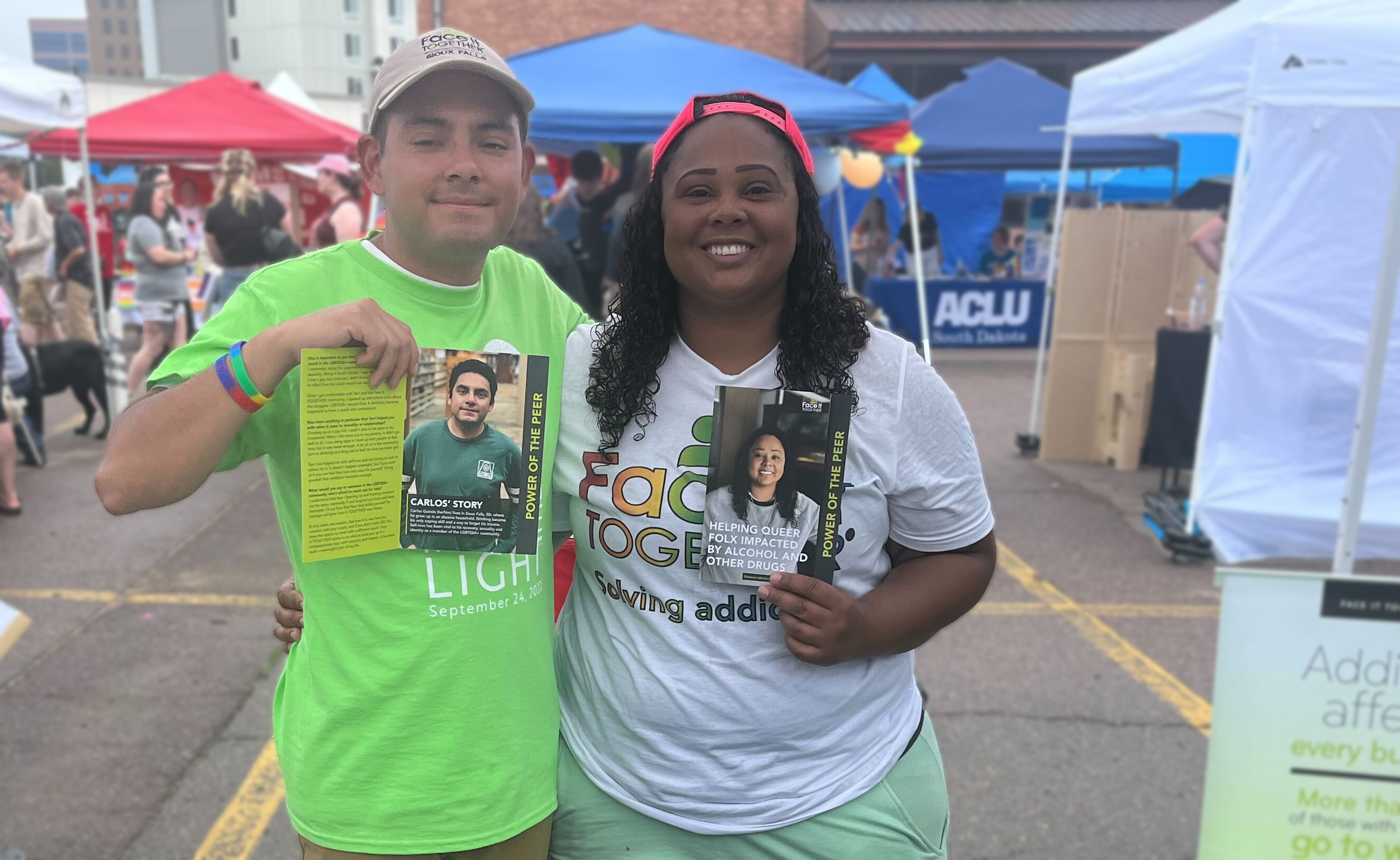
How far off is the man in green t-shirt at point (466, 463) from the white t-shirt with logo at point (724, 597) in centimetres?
16

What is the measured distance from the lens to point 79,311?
974 centimetres

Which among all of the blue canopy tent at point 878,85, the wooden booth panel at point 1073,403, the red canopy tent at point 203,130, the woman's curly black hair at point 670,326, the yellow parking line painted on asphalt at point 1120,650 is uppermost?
the blue canopy tent at point 878,85

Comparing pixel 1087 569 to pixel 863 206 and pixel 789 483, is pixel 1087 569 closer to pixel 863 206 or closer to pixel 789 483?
pixel 789 483

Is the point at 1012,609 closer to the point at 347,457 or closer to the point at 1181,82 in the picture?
the point at 1181,82

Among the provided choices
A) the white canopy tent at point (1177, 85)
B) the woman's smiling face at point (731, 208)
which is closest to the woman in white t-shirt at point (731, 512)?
the woman's smiling face at point (731, 208)

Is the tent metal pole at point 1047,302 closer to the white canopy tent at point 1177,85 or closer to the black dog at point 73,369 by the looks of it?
the white canopy tent at point 1177,85

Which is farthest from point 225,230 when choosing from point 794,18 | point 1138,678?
point 794,18

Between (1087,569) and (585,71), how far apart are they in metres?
4.32

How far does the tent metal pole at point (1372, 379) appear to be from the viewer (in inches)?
122

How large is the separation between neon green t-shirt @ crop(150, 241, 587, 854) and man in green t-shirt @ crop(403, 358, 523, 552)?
0.04 m

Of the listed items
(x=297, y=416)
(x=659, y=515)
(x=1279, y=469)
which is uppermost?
(x=297, y=416)

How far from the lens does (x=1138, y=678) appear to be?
13.0 ft

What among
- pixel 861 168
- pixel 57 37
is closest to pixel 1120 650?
pixel 861 168

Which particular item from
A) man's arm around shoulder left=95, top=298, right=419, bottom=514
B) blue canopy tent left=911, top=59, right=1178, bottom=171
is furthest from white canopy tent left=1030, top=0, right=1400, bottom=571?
blue canopy tent left=911, top=59, right=1178, bottom=171
